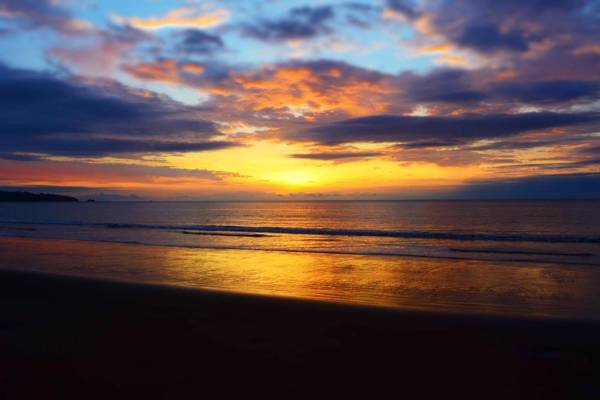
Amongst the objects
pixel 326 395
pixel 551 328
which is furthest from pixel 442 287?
pixel 326 395

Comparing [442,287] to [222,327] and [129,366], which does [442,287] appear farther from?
[129,366]

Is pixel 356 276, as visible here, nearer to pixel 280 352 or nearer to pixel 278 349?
pixel 278 349

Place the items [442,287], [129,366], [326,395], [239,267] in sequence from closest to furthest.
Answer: [326,395], [129,366], [442,287], [239,267]

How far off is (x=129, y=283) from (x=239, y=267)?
4775mm

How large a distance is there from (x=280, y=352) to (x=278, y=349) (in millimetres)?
138

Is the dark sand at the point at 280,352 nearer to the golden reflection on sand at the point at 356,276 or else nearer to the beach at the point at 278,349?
the beach at the point at 278,349

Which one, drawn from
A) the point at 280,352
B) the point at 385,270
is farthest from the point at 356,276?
the point at 280,352

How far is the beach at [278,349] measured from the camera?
5.34 m

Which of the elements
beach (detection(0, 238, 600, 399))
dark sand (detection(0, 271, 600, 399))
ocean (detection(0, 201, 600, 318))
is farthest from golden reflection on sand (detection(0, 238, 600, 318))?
dark sand (detection(0, 271, 600, 399))

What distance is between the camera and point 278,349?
6629mm

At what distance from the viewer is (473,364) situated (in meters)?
6.11

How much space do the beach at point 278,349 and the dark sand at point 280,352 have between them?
A: 2cm

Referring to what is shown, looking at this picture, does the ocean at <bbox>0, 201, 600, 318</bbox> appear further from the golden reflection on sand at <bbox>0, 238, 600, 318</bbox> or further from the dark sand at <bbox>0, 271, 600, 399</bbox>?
the dark sand at <bbox>0, 271, 600, 399</bbox>

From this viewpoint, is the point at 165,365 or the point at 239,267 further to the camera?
the point at 239,267
